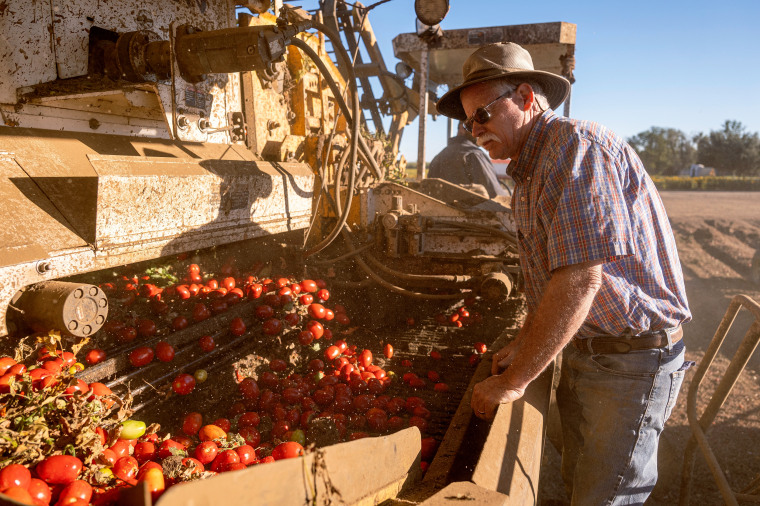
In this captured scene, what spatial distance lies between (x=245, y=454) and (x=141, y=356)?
34.3 inches

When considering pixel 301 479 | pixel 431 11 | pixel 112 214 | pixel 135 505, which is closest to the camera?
pixel 135 505

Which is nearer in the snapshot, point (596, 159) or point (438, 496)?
point (438, 496)

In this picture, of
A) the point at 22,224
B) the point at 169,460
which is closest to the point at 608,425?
the point at 169,460

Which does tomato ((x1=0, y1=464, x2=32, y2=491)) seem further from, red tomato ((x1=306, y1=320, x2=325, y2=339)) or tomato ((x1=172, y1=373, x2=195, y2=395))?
red tomato ((x1=306, y1=320, x2=325, y2=339))

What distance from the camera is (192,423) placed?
2.65 meters

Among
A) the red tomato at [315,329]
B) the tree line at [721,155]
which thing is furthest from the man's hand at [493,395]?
the tree line at [721,155]

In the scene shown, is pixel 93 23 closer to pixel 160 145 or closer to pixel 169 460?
pixel 160 145

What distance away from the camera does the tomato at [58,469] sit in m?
1.72

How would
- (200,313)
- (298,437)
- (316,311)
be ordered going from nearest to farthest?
(298,437)
(200,313)
(316,311)

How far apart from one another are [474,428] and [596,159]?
58.4 inches

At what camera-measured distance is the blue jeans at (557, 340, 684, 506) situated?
230cm

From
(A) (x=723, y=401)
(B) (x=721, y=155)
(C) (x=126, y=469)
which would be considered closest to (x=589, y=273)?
(C) (x=126, y=469)

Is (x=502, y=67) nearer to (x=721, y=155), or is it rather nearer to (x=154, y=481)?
(x=154, y=481)

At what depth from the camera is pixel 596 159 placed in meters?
1.86
